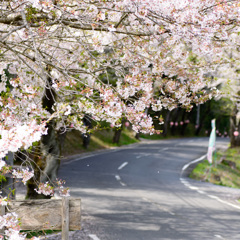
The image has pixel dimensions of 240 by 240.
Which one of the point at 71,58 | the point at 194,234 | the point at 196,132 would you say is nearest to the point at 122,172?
the point at 194,234

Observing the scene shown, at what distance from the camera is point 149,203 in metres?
13.3

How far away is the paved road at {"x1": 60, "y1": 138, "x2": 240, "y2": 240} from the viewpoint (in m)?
9.82

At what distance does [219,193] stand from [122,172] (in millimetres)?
6046

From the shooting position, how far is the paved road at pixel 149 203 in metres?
9.82

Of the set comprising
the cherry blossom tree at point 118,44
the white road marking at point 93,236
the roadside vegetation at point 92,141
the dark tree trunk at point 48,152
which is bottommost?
the white road marking at point 93,236

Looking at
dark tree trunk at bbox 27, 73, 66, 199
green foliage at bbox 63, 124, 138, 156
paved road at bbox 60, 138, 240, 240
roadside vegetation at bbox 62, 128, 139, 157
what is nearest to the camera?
paved road at bbox 60, 138, 240, 240

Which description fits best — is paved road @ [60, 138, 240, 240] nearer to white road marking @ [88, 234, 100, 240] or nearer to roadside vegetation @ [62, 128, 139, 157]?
white road marking @ [88, 234, 100, 240]

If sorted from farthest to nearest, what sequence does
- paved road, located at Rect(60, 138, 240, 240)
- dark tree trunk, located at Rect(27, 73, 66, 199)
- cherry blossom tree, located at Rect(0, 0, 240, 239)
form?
dark tree trunk, located at Rect(27, 73, 66, 199) < paved road, located at Rect(60, 138, 240, 240) < cherry blossom tree, located at Rect(0, 0, 240, 239)

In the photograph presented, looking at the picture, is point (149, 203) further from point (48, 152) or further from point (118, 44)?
point (118, 44)

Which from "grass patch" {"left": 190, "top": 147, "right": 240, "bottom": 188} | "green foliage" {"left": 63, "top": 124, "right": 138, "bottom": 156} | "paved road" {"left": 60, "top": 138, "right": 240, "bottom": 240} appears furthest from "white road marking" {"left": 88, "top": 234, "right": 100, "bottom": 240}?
"green foliage" {"left": 63, "top": 124, "right": 138, "bottom": 156}

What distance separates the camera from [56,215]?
5.35 m

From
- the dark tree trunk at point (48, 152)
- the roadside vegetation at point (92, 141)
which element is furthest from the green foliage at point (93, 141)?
the dark tree trunk at point (48, 152)

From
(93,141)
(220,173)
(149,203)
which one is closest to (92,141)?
(93,141)

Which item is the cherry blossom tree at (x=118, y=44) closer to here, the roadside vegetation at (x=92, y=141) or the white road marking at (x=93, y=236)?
the white road marking at (x=93, y=236)
